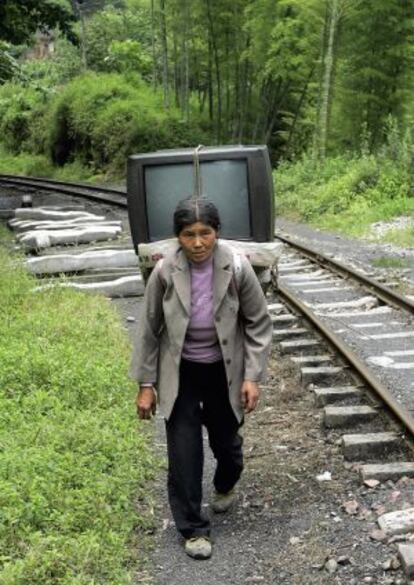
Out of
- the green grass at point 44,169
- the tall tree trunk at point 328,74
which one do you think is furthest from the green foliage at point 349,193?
the green grass at point 44,169

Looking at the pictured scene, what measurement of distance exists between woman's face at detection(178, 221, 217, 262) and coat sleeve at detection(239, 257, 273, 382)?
0.23 meters

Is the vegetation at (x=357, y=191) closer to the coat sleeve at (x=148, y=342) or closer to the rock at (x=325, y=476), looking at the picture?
the rock at (x=325, y=476)

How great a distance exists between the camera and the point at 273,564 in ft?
12.6

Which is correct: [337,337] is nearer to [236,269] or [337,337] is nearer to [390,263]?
[236,269]

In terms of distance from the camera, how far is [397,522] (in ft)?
13.0

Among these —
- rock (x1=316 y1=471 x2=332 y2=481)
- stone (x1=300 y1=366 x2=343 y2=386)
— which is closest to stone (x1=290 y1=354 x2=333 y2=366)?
stone (x1=300 y1=366 x2=343 y2=386)

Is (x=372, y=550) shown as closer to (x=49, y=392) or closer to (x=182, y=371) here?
(x=182, y=371)

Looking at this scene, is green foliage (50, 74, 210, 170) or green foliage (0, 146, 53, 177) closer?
green foliage (50, 74, 210, 170)

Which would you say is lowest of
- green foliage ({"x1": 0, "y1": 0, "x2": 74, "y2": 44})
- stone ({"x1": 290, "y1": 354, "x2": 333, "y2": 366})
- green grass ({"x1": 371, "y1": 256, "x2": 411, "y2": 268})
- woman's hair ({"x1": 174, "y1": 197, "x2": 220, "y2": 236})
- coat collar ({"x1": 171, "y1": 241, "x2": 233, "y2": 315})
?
green grass ({"x1": 371, "y1": 256, "x2": 411, "y2": 268})

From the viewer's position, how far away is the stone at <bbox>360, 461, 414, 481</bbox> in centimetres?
452

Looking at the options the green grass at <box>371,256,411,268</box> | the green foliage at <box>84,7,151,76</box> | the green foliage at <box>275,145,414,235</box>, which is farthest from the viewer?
the green foliage at <box>84,7,151,76</box>

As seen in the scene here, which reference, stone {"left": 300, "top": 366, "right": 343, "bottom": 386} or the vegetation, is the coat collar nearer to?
stone {"left": 300, "top": 366, "right": 343, "bottom": 386}

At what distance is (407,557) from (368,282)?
6518mm

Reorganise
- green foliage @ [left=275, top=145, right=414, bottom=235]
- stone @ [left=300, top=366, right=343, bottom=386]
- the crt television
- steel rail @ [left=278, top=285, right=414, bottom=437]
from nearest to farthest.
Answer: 1. steel rail @ [left=278, top=285, right=414, bottom=437]
2. stone @ [left=300, top=366, right=343, bottom=386]
3. the crt television
4. green foliage @ [left=275, top=145, right=414, bottom=235]
